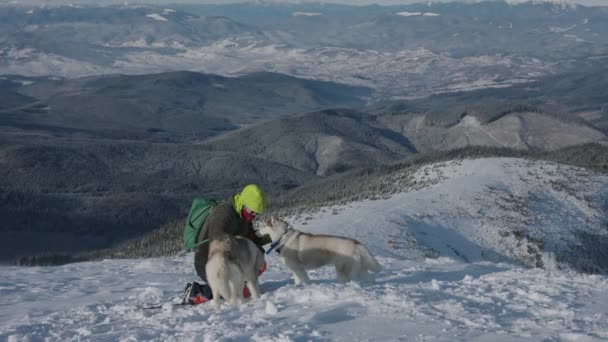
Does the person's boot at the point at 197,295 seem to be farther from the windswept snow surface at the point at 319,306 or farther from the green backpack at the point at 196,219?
the green backpack at the point at 196,219

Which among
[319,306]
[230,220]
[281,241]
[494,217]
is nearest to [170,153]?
[494,217]

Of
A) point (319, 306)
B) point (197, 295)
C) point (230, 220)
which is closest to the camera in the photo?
point (319, 306)

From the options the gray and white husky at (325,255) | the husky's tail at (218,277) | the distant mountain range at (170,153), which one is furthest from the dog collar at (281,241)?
the distant mountain range at (170,153)

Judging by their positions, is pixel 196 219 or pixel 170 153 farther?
pixel 170 153

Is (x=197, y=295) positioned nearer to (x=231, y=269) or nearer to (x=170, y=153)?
(x=231, y=269)

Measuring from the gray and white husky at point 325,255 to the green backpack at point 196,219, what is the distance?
137 centimetres

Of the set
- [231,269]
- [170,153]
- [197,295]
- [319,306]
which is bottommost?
[170,153]

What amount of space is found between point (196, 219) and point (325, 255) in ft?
7.93

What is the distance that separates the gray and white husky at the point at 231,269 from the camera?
437 inches

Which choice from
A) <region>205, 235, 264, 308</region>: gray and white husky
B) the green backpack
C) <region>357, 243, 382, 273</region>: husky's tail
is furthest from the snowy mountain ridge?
<region>205, 235, 264, 308</region>: gray and white husky

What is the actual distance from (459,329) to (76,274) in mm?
9707

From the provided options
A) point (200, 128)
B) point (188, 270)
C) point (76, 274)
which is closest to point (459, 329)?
point (188, 270)

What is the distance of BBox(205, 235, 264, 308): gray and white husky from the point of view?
11.1 metres

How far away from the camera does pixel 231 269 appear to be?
36.5ft
